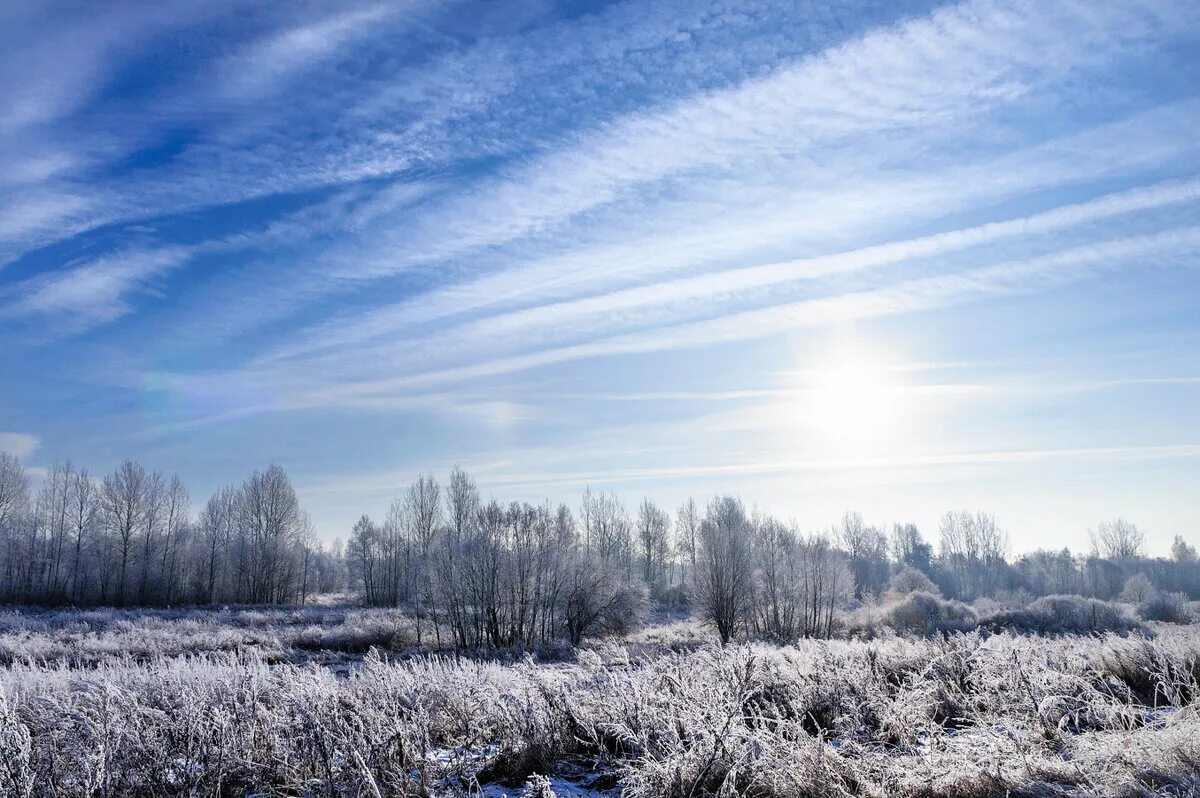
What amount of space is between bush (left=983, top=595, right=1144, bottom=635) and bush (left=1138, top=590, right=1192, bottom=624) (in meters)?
1.55

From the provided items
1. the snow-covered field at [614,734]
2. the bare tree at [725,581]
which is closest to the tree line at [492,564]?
the bare tree at [725,581]

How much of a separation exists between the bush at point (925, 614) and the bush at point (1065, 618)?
1.88 metres

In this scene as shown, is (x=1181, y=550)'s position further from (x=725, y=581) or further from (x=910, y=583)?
(x=725, y=581)

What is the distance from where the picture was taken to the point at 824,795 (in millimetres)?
4812

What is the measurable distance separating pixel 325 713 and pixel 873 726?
5.64m

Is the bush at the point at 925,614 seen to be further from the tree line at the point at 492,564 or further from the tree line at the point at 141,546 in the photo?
the tree line at the point at 141,546

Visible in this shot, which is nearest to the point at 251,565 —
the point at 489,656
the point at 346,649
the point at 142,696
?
the point at 346,649

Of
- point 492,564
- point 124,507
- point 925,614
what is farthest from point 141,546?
point 925,614

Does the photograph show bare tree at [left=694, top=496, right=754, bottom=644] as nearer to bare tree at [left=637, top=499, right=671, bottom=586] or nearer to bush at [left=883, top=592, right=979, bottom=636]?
bush at [left=883, top=592, right=979, bottom=636]

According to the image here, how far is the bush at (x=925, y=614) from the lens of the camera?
36.4m

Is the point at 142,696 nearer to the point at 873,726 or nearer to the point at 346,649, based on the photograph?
the point at 873,726

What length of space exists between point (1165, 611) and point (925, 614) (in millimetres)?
12894

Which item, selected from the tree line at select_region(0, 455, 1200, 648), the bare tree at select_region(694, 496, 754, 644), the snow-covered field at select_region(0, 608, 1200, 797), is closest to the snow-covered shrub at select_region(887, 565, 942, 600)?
the tree line at select_region(0, 455, 1200, 648)

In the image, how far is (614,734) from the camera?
634 cm
